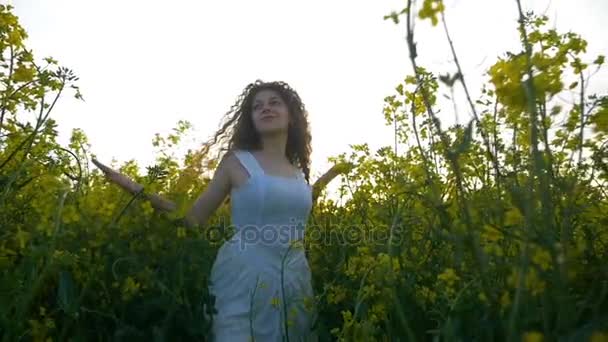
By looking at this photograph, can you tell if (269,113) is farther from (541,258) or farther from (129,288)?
(541,258)

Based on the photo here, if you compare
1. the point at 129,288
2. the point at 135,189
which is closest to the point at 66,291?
the point at 129,288

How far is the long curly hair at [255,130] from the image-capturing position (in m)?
3.08

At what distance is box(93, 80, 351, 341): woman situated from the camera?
8.07 feet

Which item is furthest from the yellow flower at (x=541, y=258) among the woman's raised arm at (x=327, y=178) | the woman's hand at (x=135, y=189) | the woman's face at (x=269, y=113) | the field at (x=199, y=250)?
the woman's raised arm at (x=327, y=178)

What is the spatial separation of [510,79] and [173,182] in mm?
2729

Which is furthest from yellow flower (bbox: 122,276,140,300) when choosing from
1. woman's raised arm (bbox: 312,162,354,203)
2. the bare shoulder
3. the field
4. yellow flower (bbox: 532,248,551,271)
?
yellow flower (bbox: 532,248,551,271)

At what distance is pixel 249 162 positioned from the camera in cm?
276

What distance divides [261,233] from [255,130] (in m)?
0.63

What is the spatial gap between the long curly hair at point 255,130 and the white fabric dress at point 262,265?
0.30 metres

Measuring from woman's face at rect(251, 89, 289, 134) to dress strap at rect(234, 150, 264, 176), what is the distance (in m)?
0.14

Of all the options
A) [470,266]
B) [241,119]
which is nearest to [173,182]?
[241,119]

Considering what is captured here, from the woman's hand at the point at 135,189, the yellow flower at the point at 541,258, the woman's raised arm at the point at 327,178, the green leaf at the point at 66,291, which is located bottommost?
the yellow flower at the point at 541,258

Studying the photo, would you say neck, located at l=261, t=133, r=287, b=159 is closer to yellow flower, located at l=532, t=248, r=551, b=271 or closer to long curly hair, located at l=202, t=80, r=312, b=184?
long curly hair, located at l=202, t=80, r=312, b=184

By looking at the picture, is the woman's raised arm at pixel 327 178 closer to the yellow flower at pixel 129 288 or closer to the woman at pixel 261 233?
the woman at pixel 261 233
